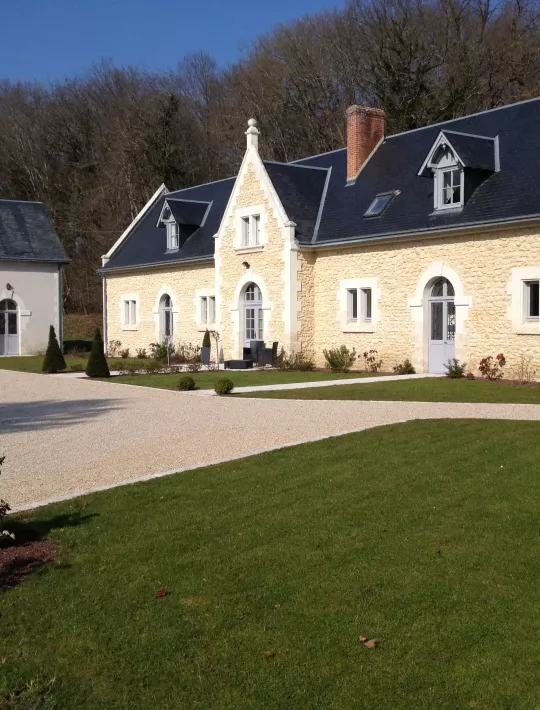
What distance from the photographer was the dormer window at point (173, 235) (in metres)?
28.1

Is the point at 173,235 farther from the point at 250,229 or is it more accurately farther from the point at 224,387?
the point at 224,387

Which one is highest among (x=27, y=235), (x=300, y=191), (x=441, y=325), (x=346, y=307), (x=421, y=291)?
(x=27, y=235)

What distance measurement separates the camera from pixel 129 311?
30812 millimetres

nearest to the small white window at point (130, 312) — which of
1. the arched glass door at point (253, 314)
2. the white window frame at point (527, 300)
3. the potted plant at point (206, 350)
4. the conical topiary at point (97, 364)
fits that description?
the potted plant at point (206, 350)

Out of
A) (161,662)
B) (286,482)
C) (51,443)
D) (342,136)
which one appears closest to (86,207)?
(342,136)

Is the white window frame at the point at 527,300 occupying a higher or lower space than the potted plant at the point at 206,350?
higher

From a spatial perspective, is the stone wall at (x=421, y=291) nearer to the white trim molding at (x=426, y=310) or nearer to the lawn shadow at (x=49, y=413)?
the white trim molding at (x=426, y=310)

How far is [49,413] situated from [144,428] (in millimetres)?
2665

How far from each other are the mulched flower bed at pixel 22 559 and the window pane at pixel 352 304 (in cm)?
1609

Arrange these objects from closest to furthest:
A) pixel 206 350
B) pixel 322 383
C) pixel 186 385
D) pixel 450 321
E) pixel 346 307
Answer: pixel 186 385, pixel 322 383, pixel 450 321, pixel 346 307, pixel 206 350

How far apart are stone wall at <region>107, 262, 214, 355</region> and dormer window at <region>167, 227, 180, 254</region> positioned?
0.99 m

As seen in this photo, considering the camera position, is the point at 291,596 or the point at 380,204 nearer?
the point at 291,596

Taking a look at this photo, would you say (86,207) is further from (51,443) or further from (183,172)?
(51,443)

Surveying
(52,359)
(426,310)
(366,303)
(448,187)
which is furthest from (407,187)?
(52,359)
